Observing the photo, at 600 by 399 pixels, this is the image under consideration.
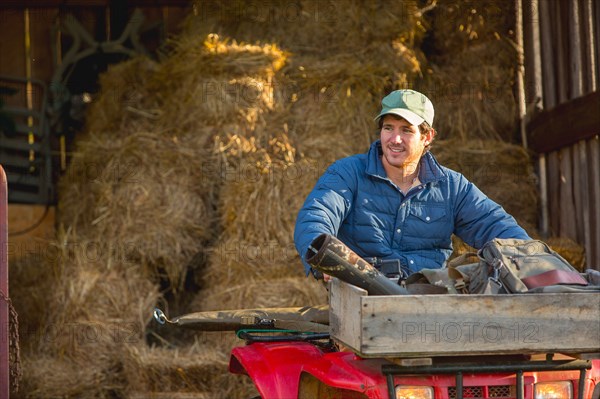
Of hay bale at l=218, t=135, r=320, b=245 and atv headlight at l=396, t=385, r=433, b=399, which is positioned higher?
hay bale at l=218, t=135, r=320, b=245

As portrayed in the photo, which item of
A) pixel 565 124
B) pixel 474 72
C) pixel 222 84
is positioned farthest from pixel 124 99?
pixel 565 124

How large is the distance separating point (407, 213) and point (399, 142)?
0.31m

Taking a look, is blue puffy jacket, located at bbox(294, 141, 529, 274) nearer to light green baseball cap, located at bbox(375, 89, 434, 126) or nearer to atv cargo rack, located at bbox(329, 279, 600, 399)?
light green baseball cap, located at bbox(375, 89, 434, 126)

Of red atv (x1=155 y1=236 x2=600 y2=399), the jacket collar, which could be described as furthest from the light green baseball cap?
red atv (x1=155 y1=236 x2=600 y2=399)

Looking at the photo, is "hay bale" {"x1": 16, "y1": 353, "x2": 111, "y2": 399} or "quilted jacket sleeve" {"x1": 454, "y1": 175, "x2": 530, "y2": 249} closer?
"quilted jacket sleeve" {"x1": 454, "y1": 175, "x2": 530, "y2": 249}

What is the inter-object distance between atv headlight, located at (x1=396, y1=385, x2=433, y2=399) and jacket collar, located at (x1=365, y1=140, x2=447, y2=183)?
1313 millimetres

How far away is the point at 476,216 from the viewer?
4.39 meters

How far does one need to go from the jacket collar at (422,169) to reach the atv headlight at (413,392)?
131cm

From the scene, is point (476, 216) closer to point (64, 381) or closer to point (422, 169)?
point (422, 169)

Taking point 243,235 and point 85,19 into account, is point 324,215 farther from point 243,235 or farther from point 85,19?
point 85,19

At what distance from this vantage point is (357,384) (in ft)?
10.5

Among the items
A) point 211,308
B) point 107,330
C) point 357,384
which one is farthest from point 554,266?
point 107,330

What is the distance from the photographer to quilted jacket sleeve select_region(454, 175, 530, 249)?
14.2 ft

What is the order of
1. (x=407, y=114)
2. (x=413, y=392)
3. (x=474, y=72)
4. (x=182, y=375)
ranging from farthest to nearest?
1. (x=474, y=72)
2. (x=182, y=375)
3. (x=407, y=114)
4. (x=413, y=392)
